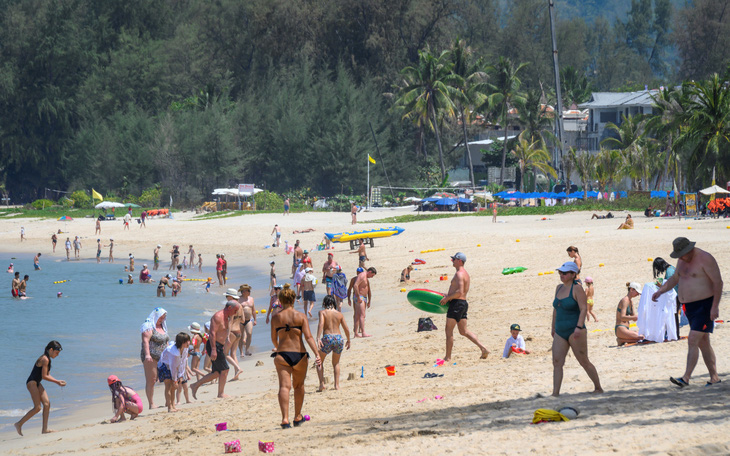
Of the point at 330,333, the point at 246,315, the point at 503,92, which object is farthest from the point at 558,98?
the point at 330,333

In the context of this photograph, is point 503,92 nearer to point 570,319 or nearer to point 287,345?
point 570,319

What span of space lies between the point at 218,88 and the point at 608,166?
40.4 metres

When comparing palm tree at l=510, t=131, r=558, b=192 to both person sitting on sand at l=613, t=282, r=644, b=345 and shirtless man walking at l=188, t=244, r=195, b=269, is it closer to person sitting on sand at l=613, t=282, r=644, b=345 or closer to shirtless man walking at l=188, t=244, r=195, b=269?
shirtless man walking at l=188, t=244, r=195, b=269

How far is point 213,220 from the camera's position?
51406 millimetres

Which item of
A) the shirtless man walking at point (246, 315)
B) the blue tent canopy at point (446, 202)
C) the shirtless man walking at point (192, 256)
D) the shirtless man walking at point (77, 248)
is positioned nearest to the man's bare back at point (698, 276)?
the shirtless man walking at point (246, 315)

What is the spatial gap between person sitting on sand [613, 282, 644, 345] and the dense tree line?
5429cm

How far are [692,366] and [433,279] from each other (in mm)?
14723

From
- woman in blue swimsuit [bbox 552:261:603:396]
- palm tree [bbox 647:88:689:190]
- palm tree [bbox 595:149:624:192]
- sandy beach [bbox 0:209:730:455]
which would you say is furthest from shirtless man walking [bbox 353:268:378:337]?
palm tree [bbox 595:149:624:192]

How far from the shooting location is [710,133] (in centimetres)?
3338

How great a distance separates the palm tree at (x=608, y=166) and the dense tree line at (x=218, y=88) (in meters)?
16.8

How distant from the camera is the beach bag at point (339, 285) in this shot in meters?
16.5

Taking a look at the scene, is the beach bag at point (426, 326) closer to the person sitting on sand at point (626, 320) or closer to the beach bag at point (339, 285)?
the beach bag at point (339, 285)

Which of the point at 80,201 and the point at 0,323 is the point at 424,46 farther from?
the point at 0,323

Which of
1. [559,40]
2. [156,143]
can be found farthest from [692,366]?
[559,40]
